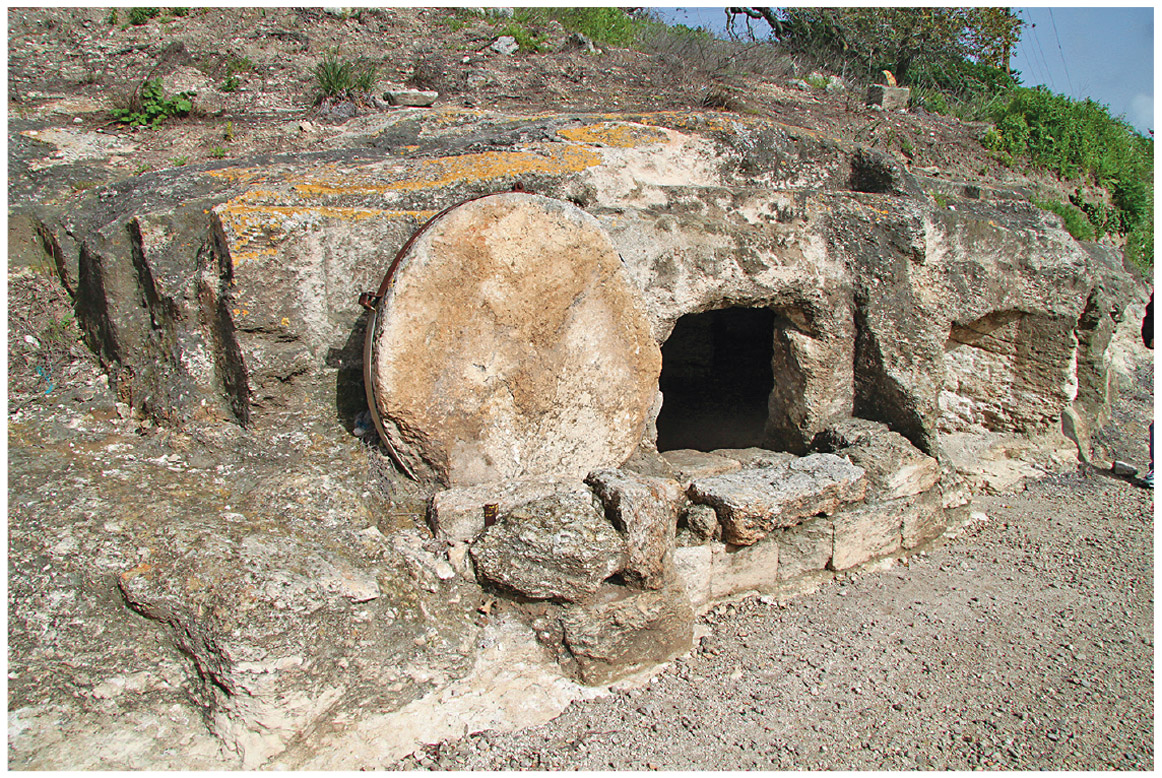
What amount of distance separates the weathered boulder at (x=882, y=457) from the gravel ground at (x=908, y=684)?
15.2 inches

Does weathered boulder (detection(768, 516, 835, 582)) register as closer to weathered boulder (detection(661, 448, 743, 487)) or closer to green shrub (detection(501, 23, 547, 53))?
weathered boulder (detection(661, 448, 743, 487))

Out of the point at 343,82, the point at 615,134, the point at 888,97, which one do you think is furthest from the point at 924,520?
the point at 888,97

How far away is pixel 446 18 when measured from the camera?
297 inches

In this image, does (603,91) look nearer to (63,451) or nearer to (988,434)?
(988,434)

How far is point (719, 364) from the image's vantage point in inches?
259

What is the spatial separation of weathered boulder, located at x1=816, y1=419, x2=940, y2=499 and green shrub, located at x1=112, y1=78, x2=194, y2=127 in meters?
4.47

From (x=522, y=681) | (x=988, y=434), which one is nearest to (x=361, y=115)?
(x=522, y=681)

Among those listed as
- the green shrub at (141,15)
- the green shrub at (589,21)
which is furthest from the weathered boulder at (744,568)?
the green shrub at (141,15)

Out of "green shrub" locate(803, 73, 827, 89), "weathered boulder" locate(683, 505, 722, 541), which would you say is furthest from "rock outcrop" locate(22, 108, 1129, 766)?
"green shrub" locate(803, 73, 827, 89)

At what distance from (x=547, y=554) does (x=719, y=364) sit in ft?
13.2

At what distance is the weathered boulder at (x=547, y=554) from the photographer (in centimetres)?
287

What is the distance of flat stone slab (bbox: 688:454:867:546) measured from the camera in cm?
340

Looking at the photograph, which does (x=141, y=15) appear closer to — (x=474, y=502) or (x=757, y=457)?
(x=474, y=502)

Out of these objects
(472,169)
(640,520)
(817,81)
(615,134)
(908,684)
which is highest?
(817,81)
